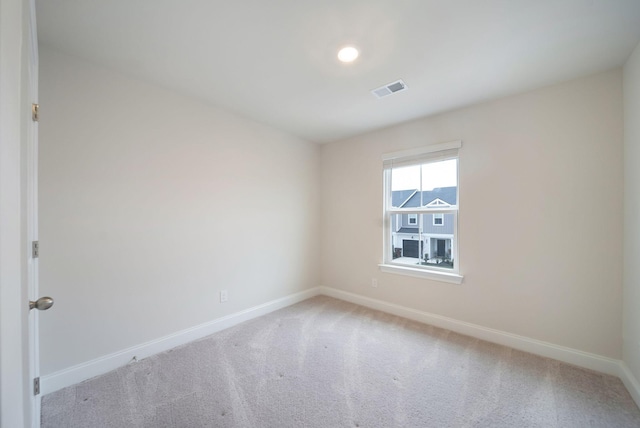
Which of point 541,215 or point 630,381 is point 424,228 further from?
point 630,381

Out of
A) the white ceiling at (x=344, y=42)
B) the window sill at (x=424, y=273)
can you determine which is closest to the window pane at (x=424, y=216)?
the window sill at (x=424, y=273)

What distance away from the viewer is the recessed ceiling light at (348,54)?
1.82 m

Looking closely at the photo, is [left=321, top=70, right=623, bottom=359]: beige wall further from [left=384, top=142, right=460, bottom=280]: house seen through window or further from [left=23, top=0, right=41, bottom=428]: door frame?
[left=23, top=0, right=41, bottom=428]: door frame

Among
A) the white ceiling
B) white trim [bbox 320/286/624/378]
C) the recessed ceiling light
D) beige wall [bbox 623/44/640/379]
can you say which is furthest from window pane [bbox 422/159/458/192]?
the recessed ceiling light

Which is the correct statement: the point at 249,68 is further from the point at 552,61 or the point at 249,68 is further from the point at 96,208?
the point at 552,61

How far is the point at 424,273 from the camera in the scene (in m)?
3.01

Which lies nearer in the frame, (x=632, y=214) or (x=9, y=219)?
(x=9, y=219)

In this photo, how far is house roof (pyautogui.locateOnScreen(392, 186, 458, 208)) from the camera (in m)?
2.88

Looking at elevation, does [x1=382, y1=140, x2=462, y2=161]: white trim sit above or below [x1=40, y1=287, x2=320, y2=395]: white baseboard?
above

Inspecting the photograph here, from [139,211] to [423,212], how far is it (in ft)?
9.73

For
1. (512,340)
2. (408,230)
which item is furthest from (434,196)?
(512,340)

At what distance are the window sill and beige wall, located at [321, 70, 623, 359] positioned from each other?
68 millimetres

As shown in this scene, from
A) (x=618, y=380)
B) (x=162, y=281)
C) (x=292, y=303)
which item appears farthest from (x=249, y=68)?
(x=618, y=380)

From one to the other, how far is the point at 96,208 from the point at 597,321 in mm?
4147
